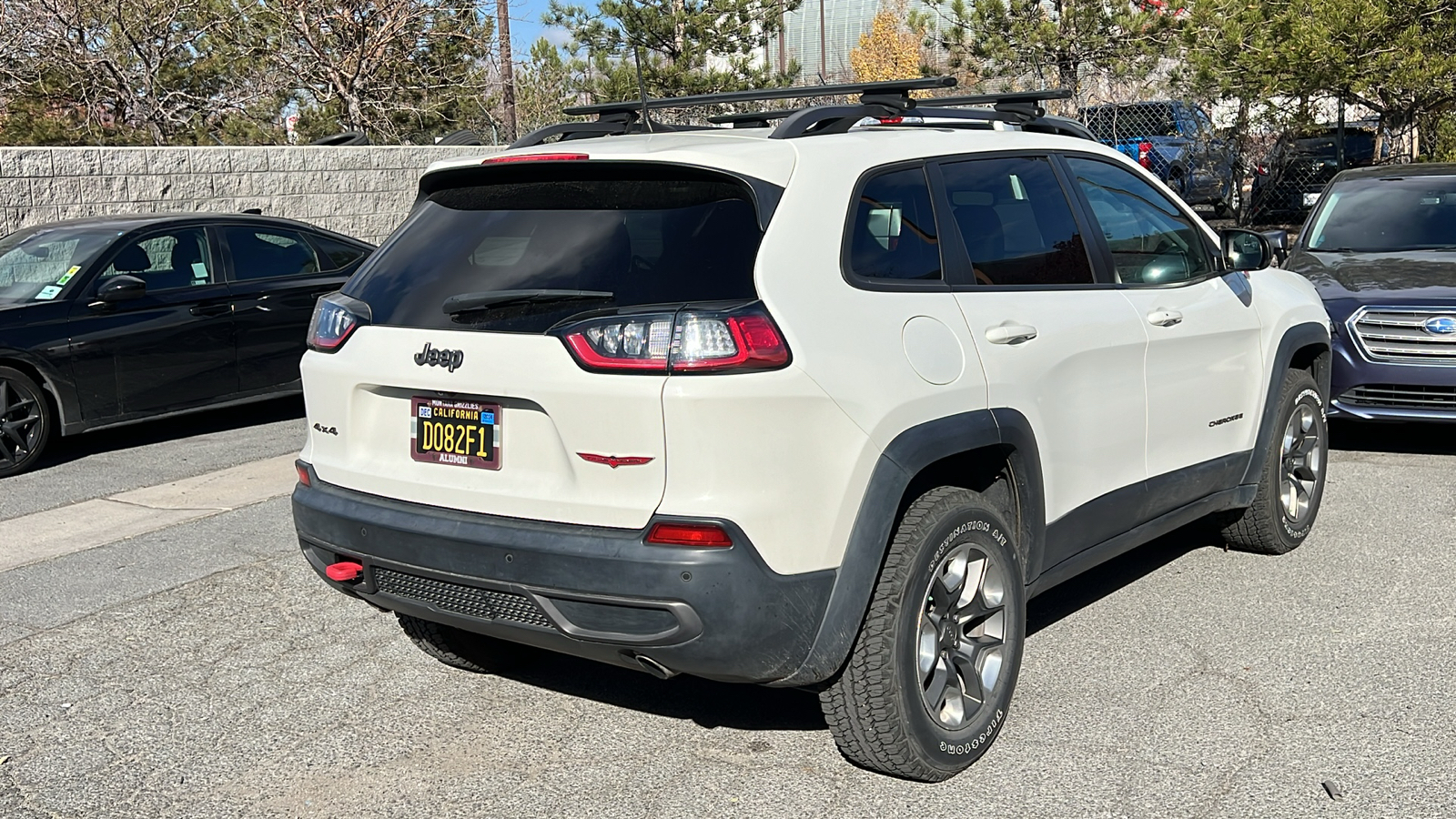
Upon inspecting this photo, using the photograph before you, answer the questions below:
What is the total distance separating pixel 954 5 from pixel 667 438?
58.8 ft

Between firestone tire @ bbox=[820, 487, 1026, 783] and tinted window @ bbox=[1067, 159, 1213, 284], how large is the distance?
4.51 feet

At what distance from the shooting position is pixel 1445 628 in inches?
198

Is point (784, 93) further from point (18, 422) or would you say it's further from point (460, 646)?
point (18, 422)

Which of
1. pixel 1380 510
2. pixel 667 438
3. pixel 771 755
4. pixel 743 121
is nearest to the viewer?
pixel 667 438

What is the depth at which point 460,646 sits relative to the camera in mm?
4676

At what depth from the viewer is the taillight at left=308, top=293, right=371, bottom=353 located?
157 inches

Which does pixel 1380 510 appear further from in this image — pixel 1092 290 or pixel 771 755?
pixel 771 755

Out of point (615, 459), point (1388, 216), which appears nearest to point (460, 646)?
point (615, 459)

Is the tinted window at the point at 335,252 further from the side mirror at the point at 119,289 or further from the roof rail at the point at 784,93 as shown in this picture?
the roof rail at the point at 784,93

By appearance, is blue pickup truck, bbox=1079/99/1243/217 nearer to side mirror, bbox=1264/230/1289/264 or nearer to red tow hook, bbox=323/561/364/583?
side mirror, bbox=1264/230/1289/264

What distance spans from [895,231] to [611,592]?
4.32ft

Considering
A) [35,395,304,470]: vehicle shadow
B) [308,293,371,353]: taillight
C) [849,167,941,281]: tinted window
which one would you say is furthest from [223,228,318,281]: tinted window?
[849,167,941,281]: tinted window

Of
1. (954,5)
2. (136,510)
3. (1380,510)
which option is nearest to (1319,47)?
(954,5)

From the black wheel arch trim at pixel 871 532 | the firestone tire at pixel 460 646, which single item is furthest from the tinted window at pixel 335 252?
the black wheel arch trim at pixel 871 532
